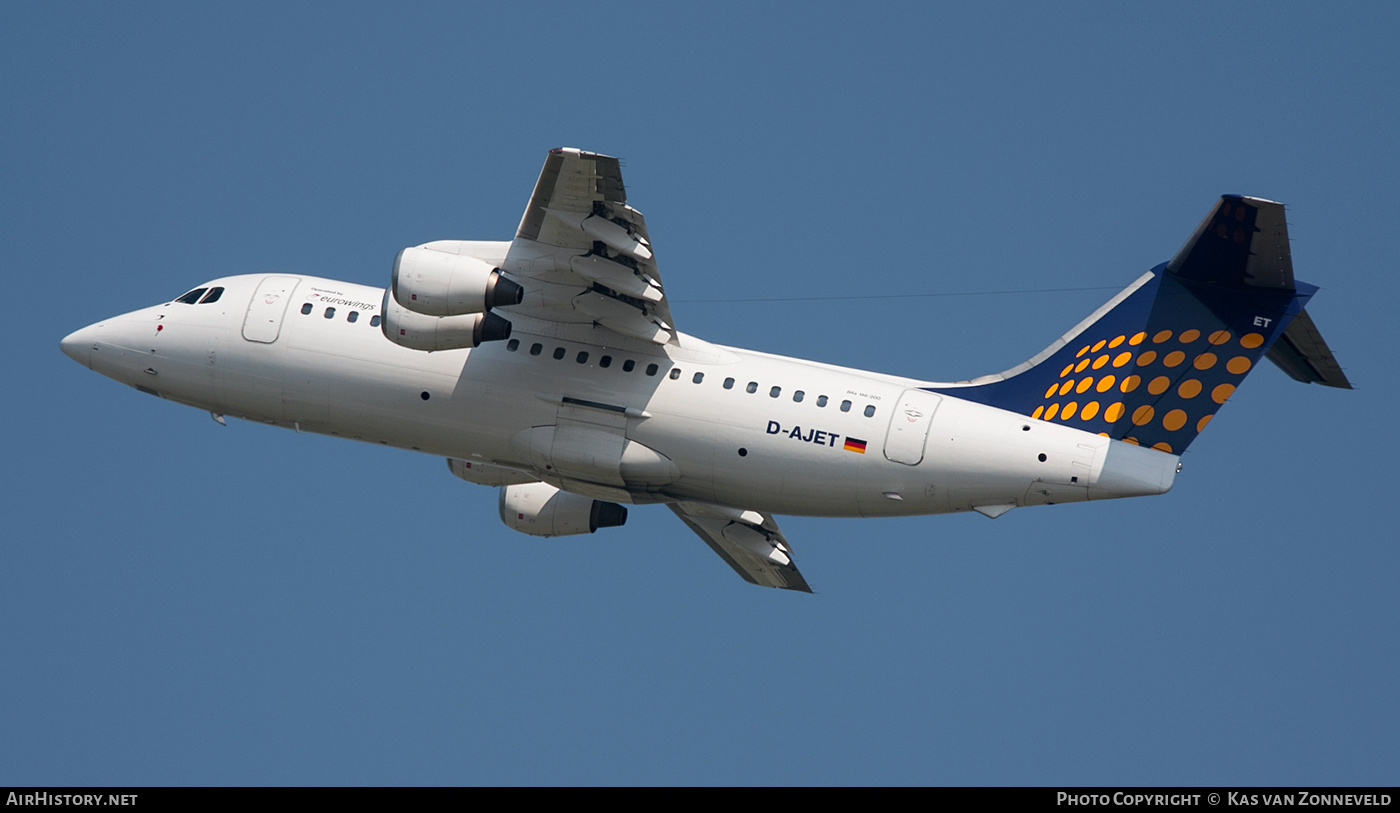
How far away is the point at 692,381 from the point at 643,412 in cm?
73

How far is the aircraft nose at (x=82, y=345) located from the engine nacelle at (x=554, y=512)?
6237 mm

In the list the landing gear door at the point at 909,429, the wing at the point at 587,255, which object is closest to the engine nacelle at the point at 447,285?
the wing at the point at 587,255

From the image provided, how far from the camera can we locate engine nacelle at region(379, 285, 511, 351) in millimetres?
21234

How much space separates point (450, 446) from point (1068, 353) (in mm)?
7964

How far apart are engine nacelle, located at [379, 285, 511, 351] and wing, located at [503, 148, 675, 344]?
2.33 ft

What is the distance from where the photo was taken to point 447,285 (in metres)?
20.7

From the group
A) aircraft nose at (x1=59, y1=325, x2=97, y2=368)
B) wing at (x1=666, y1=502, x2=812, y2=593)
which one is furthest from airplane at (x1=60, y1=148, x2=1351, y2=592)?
wing at (x1=666, y1=502, x2=812, y2=593)

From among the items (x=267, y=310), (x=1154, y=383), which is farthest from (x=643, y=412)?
(x=1154, y=383)

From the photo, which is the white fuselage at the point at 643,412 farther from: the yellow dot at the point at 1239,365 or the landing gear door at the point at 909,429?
the yellow dot at the point at 1239,365

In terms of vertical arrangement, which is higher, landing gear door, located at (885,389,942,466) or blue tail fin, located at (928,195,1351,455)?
blue tail fin, located at (928,195,1351,455)

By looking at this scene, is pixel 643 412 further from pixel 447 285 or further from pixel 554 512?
pixel 554 512

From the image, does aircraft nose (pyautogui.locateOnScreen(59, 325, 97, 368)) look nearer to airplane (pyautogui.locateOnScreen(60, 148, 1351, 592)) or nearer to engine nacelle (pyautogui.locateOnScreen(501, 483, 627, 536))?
airplane (pyautogui.locateOnScreen(60, 148, 1351, 592))

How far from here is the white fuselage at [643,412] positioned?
2078 cm

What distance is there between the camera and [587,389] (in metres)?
21.8
